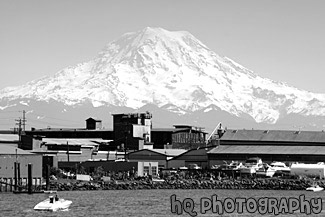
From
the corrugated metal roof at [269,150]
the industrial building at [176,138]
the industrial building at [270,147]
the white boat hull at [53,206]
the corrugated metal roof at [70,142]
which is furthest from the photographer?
the industrial building at [176,138]

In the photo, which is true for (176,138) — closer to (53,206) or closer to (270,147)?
(270,147)

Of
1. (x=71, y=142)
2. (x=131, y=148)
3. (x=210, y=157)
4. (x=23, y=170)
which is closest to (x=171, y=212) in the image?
(x=23, y=170)

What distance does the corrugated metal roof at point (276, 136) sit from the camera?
377ft

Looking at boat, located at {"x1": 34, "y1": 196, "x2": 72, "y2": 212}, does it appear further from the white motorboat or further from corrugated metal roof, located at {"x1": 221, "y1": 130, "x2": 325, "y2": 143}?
corrugated metal roof, located at {"x1": 221, "y1": 130, "x2": 325, "y2": 143}

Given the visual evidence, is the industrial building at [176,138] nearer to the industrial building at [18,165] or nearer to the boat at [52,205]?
the industrial building at [18,165]

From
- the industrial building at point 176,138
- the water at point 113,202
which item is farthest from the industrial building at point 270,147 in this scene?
the water at point 113,202

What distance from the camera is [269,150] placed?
109938 millimetres

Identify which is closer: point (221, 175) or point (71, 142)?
point (221, 175)

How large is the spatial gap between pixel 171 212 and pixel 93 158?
54.2 meters

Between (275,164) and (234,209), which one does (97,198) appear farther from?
(275,164)

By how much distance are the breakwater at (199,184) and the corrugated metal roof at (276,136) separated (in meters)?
24.3

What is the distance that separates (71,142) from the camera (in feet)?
385

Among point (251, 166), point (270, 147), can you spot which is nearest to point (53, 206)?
point (251, 166)

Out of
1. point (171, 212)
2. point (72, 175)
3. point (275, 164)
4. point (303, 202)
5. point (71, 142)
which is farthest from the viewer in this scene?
point (71, 142)
